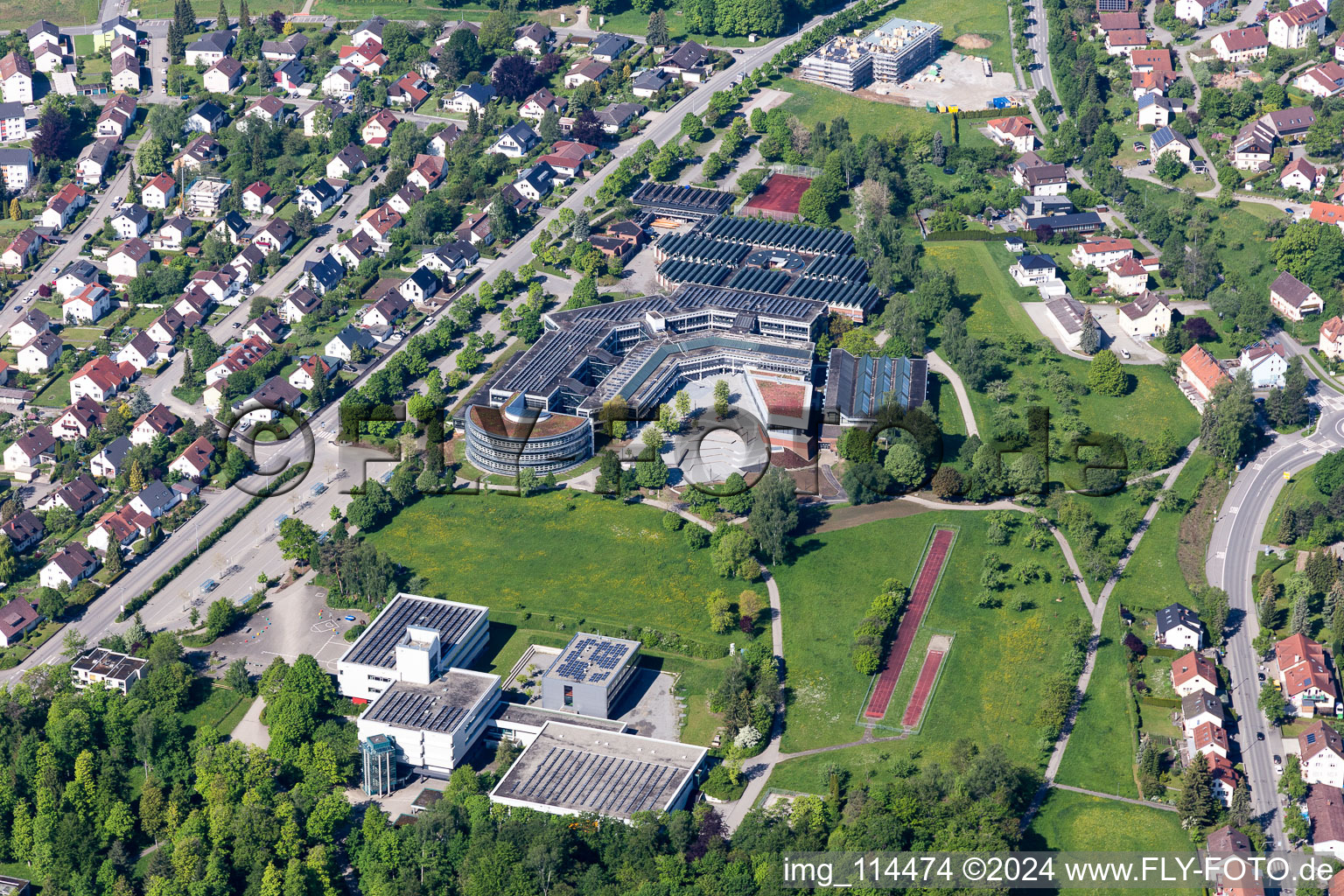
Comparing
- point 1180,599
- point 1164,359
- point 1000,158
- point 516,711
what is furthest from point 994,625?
point 1000,158

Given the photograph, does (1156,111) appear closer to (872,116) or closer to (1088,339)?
(872,116)

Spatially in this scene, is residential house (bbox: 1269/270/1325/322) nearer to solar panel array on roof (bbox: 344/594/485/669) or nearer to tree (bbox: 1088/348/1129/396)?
tree (bbox: 1088/348/1129/396)

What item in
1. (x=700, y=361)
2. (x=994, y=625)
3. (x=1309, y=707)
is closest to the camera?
(x=1309, y=707)

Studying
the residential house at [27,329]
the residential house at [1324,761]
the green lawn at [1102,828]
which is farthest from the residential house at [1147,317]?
the residential house at [27,329]

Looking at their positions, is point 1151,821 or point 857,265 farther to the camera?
point 857,265

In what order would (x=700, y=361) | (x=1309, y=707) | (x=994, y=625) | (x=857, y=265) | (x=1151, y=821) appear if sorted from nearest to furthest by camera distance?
(x=1151, y=821), (x=1309, y=707), (x=994, y=625), (x=700, y=361), (x=857, y=265)

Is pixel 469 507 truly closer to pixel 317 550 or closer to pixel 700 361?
pixel 317 550

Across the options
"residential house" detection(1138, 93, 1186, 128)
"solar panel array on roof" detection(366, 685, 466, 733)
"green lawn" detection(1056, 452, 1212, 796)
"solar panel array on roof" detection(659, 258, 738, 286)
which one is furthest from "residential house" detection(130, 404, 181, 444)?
"residential house" detection(1138, 93, 1186, 128)

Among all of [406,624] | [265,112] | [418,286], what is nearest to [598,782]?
[406,624]
